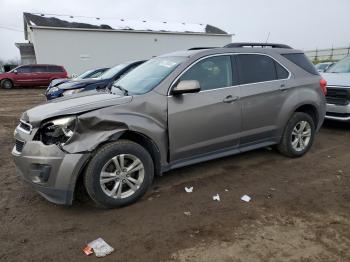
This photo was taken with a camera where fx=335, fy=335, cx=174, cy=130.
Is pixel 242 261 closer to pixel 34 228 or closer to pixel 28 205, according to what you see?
pixel 34 228

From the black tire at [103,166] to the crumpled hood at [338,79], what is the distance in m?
5.27

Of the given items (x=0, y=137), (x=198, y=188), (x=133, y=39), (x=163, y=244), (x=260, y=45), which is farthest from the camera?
(x=133, y=39)

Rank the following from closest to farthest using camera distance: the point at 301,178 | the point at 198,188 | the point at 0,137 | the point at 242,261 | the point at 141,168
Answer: the point at 242,261
the point at 141,168
the point at 198,188
the point at 301,178
the point at 0,137

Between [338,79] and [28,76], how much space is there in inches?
802

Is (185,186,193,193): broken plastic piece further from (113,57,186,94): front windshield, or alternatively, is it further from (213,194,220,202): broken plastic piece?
(113,57,186,94): front windshield

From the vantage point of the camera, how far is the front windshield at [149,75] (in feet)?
14.0

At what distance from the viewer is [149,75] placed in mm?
4574

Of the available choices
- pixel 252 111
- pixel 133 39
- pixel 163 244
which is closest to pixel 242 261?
pixel 163 244

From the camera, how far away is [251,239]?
318cm

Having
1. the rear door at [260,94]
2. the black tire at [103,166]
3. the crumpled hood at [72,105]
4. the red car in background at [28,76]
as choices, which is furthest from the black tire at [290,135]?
the red car in background at [28,76]

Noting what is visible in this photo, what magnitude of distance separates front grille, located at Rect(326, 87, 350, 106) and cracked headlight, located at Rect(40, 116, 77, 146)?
19.1ft

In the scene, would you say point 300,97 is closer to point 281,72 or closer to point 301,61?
point 281,72

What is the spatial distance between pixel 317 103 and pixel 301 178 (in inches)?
60.4

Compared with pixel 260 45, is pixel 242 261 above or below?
below
